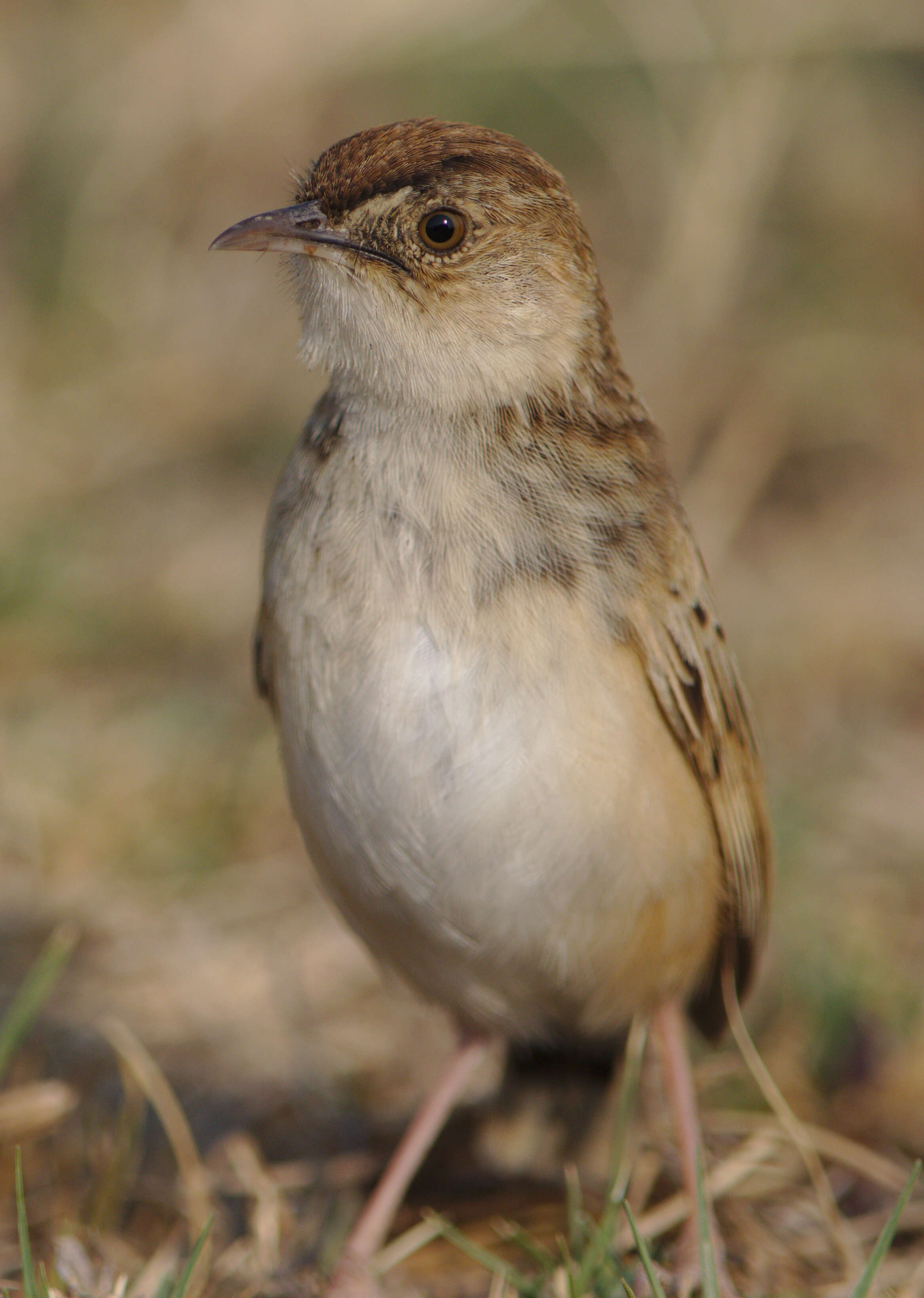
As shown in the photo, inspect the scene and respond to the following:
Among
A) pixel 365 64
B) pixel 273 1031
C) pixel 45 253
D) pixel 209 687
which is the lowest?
pixel 273 1031

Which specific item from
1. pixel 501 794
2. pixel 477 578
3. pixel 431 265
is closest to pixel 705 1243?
pixel 501 794

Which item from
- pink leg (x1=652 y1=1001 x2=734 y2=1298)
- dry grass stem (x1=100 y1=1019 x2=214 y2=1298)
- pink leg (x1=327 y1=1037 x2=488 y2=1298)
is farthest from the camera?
dry grass stem (x1=100 y1=1019 x2=214 y2=1298)

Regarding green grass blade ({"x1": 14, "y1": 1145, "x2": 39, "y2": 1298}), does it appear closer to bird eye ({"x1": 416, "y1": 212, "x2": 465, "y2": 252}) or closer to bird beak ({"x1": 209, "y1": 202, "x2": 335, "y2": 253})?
bird beak ({"x1": 209, "y1": 202, "x2": 335, "y2": 253})

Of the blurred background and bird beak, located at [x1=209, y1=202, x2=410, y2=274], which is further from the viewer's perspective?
the blurred background

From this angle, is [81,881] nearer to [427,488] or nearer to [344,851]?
[344,851]

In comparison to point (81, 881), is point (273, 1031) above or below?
below

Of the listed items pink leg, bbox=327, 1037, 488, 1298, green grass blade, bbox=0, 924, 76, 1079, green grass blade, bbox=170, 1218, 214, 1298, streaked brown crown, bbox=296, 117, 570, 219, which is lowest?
pink leg, bbox=327, 1037, 488, 1298

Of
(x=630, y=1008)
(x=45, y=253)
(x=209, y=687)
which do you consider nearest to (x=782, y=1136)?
(x=630, y=1008)

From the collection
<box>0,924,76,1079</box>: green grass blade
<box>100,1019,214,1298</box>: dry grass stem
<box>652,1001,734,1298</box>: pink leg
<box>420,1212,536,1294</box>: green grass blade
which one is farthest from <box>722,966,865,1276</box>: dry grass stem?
<box>0,924,76,1079</box>: green grass blade
